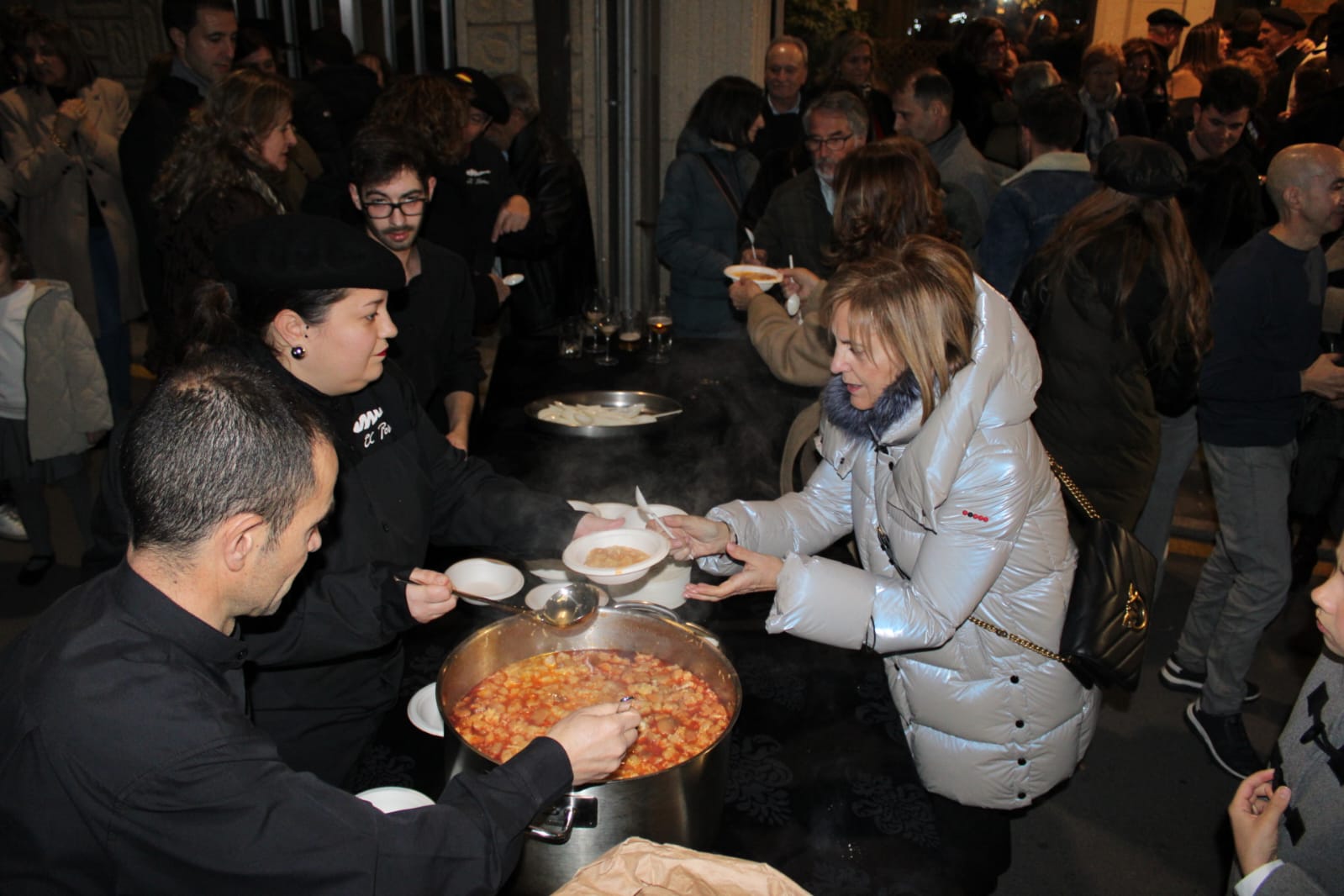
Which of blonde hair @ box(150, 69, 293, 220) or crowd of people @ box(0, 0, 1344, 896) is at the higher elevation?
blonde hair @ box(150, 69, 293, 220)

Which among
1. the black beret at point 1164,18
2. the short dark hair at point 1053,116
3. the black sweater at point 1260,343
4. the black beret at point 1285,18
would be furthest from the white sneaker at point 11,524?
the black beret at point 1285,18

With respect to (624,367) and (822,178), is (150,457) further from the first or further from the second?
(822,178)

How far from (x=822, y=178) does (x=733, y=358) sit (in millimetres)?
992

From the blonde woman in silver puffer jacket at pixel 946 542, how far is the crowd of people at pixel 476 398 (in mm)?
10

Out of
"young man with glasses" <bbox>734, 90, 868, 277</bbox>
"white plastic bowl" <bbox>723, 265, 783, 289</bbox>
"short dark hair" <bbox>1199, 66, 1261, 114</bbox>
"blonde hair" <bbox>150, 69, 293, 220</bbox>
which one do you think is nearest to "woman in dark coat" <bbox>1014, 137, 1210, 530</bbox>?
"white plastic bowl" <bbox>723, 265, 783, 289</bbox>

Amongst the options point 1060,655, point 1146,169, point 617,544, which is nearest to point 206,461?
point 617,544

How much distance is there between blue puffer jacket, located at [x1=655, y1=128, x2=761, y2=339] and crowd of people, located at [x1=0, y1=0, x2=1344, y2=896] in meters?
0.02

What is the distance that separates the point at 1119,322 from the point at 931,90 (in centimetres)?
304

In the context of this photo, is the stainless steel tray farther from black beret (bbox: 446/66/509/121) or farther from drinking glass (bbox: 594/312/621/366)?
black beret (bbox: 446/66/509/121)

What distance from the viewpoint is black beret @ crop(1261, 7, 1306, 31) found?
8.64 meters

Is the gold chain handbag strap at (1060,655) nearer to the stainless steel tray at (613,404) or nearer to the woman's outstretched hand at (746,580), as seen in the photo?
the woman's outstretched hand at (746,580)

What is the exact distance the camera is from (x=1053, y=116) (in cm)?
494

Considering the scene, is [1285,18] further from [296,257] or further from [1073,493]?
[296,257]

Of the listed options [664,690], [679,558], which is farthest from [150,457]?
[679,558]
